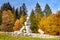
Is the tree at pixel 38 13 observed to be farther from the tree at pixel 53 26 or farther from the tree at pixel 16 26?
the tree at pixel 53 26

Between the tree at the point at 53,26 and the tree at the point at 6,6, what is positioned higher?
the tree at the point at 6,6

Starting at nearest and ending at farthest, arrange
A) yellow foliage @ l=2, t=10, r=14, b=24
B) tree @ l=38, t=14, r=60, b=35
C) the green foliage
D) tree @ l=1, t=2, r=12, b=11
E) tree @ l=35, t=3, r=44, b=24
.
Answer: tree @ l=38, t=14, r=60, b=35
the green foliage
yellow foliage @ l=2, t=10, r=14, b=24
tree @ l=35, t=3, r=44, b=24
tree @ l=1, t=2, r=12, b=11

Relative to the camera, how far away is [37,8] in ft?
188

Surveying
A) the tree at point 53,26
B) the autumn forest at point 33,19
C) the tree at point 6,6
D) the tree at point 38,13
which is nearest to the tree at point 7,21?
the autumn forest at point 33,19

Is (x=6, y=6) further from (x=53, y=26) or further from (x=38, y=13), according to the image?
(x=53, y=26)

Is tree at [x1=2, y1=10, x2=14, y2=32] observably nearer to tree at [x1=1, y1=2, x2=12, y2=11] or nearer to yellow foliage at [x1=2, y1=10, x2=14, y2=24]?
yellow foliage at [x1=2, y1=10, x2=14, y2=24]

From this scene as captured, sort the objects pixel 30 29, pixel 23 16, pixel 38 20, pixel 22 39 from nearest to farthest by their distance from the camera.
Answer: pixel 22 39 → pixel 30 29 → pixel 38 20 → pixel 23 16

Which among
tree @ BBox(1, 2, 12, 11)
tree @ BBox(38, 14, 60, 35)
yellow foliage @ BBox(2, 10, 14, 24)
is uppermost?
tree @ BBox(1, 2, 12, 11)

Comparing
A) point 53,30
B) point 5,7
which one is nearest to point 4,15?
point 5,7

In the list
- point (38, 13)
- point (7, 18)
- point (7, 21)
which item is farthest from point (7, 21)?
point (38, 13)

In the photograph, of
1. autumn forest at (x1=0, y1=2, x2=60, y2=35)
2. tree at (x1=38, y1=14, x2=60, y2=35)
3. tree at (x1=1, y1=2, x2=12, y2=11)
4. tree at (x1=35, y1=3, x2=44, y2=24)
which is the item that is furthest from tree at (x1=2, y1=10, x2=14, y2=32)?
tree at (x1=38, y1=14, x2=60, y2=35)

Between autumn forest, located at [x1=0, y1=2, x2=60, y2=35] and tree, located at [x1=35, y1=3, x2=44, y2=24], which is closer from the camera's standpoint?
autumn forest, located at [x1=0, y1=2, x2=60, y2=35]

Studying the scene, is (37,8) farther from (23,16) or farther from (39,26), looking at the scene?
(39,26)

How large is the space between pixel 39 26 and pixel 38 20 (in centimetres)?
337
